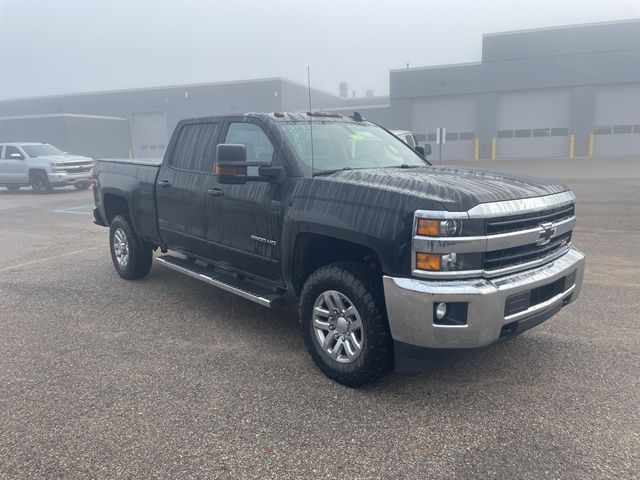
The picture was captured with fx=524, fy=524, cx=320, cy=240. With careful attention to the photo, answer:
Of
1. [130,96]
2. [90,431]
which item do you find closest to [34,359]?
[90,431]

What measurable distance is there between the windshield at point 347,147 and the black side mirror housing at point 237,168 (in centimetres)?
27

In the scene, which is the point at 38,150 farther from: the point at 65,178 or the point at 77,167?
the point at 65,178

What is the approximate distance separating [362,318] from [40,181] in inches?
695

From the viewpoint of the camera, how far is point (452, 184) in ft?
11.5

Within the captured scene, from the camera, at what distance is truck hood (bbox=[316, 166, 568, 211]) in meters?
3.23

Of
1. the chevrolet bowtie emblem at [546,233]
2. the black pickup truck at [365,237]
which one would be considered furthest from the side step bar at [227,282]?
the chevrolet bowtie emblem at [546,233]

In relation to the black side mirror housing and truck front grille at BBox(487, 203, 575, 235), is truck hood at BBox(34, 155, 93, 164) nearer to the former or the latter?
the black side mirror housing

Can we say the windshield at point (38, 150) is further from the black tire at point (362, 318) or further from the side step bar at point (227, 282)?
the black tire at point (362, 318)

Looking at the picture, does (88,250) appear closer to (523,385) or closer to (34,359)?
(34,359)

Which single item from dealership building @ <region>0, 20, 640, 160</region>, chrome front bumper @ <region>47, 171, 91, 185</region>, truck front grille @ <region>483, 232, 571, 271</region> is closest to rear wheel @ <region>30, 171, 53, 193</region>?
chrome front bumper @ <region>47, 171, 91, 185</region>

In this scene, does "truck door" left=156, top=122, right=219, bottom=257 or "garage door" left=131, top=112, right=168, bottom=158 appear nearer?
"truck door" left=156, top=122, right=219, bottom=257

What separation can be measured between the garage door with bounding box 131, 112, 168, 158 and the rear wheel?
28.1 metres

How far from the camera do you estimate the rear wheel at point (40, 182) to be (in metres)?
17.8

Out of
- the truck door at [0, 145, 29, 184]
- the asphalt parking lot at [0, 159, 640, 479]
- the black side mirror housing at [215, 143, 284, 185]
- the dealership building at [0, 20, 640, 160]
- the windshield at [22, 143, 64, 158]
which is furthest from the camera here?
the dealership building at [0, 20, 640, 160]
